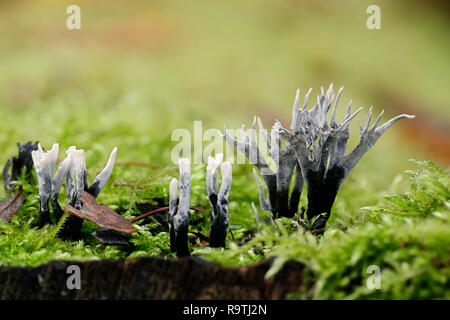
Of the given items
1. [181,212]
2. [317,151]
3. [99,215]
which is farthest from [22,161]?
[317,151]

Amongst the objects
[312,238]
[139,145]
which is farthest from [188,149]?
[312,238]

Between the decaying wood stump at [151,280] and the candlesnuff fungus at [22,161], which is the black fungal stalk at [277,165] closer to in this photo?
the decaying wood stump at [151,280]

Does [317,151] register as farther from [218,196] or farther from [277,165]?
[218,196]

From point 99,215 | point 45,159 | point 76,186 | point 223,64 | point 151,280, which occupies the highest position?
point 223,64

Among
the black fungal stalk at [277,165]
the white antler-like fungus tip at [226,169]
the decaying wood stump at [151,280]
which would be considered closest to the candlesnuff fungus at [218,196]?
the white antler-like fungus tip at [226,169]

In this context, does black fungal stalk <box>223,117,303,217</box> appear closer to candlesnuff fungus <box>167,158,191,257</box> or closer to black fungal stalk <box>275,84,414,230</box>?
black fungal stalk <box>275,84,414,230</box>

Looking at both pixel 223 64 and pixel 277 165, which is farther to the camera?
pixel 223 64

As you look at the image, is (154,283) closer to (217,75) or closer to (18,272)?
(18,272)

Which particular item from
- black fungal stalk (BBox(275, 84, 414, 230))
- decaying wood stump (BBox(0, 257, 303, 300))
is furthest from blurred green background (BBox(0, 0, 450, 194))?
decaying wood stump (BBox(0, 257, 303, 300))
